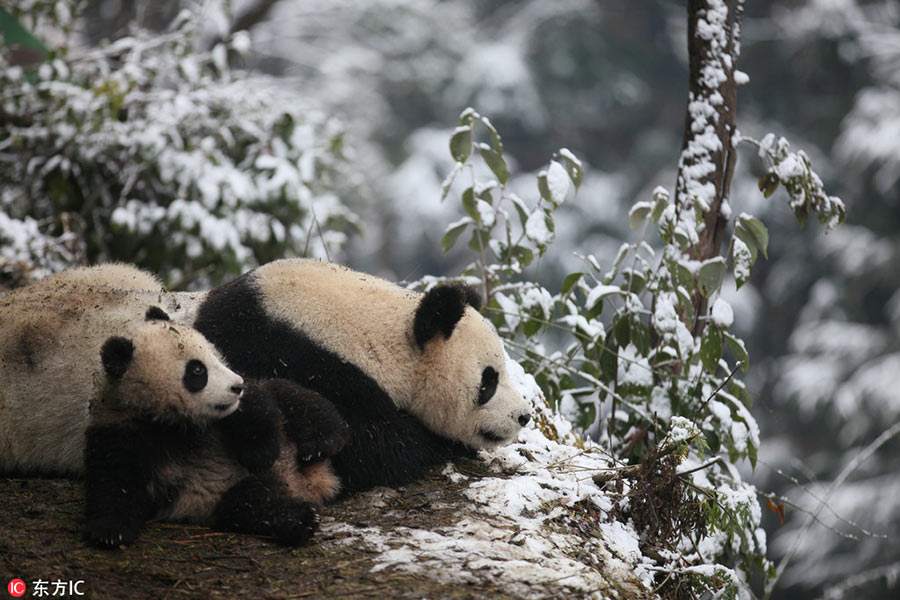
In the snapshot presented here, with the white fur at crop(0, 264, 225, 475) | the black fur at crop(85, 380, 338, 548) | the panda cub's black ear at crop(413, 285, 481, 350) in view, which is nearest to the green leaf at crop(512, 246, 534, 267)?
the panda cub's black ear at crop(413, 285, 481, 350)

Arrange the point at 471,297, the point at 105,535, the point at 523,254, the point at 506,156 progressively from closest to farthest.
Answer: the point at 105,535
the point at 471,297
the point at 523,254
the point at 506,156

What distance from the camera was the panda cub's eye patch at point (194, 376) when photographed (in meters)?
2.80

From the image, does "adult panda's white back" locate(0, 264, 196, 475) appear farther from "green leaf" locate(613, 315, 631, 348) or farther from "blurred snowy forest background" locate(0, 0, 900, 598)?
"green leaf" locate(613, 315, 631, 348)

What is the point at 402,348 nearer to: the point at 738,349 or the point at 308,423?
the point at 308,423

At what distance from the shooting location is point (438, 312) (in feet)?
11.0

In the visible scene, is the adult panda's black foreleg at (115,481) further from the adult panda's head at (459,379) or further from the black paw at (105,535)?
the adult panda's head at (459,379)

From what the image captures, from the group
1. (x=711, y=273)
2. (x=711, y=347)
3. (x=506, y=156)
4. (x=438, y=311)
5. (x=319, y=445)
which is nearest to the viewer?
(x=319, y=445)

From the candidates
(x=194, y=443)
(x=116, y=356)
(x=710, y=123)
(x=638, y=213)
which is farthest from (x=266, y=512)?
(x=710, y=123)

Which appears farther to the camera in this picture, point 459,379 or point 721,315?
point 721,315

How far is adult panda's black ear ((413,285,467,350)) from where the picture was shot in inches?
131

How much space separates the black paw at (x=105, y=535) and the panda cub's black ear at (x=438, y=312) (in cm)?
129

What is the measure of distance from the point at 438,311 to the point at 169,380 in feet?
3.46

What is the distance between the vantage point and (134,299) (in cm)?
363

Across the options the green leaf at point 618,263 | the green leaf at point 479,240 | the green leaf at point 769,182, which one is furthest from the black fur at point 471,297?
the green leaf at point 769,182
